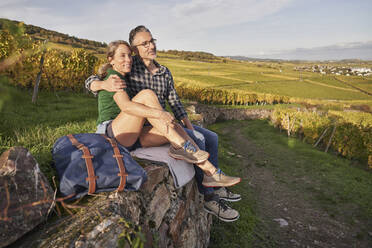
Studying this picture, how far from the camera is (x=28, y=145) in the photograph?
331 centimetres

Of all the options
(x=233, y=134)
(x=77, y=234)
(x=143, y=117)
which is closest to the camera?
(x=77, y=234)

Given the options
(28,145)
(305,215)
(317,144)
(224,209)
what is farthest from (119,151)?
(317,144)

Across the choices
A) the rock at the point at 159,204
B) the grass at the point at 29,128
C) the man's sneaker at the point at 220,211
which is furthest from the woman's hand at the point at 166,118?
the man's sneaker at the point at 220,211

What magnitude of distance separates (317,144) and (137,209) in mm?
18116

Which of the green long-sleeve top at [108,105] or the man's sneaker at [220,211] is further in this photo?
the man's sneaker at [220,211]

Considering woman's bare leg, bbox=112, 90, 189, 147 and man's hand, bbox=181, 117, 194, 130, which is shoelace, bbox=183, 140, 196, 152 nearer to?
woman's bare leg, bbox=112, 90, 189, 147

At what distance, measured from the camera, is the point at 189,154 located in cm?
310

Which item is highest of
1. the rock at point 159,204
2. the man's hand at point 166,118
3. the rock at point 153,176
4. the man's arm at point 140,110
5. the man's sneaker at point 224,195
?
the man's arm at point 140,110

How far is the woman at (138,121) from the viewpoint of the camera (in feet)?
9.61

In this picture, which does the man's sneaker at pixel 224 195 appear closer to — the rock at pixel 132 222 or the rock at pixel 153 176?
the rock at pixel 132 222

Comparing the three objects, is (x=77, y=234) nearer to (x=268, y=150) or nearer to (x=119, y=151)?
(x=119, y=151)

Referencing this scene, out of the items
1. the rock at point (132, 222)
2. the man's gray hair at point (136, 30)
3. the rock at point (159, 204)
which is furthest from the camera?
the man's gray hair at point (136, 30)

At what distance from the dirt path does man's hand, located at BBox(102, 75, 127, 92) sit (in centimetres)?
488

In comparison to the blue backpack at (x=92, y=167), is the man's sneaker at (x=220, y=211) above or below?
below
